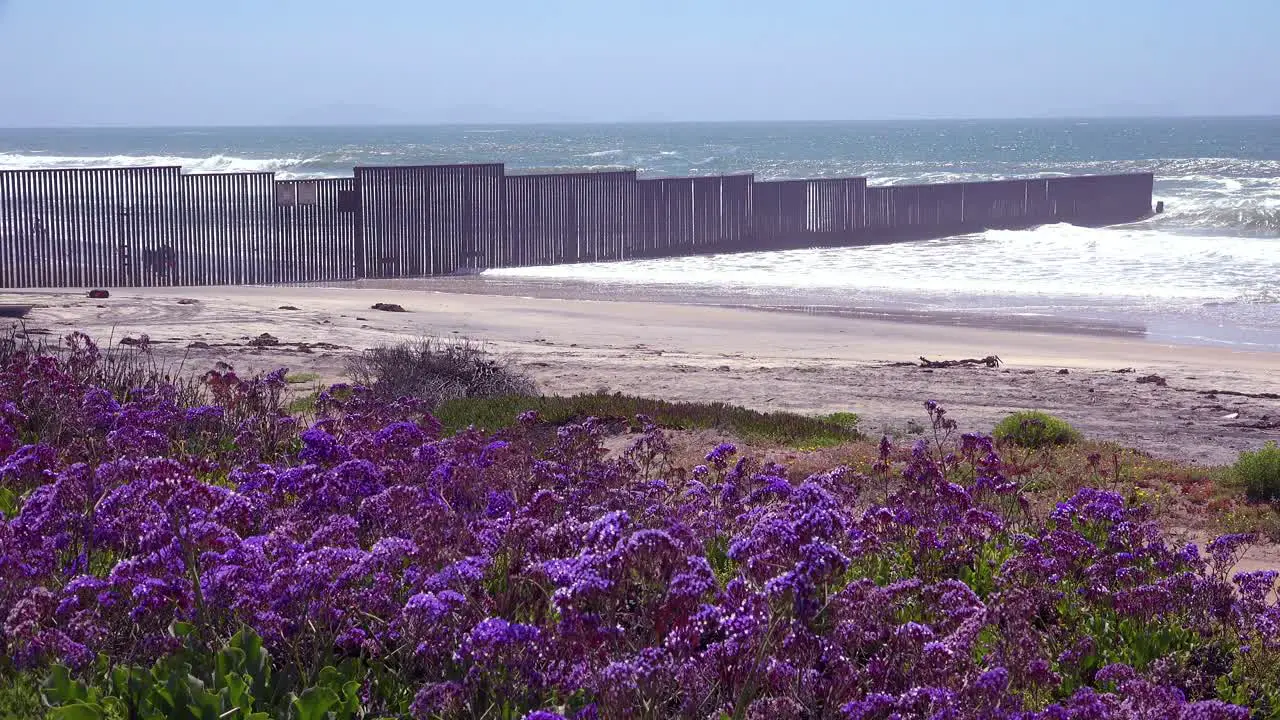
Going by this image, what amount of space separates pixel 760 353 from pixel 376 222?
1069cm

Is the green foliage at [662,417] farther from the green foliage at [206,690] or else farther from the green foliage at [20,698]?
the green foliage at [20,698]

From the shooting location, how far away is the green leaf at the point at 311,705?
3768 mm

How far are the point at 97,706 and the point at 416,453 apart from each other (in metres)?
2.10

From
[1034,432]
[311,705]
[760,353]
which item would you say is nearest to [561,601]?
[311,705]

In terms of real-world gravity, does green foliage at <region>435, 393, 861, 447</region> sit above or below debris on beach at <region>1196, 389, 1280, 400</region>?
above

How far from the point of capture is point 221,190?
23.1 metres

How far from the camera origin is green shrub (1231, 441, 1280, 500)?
26.4ft

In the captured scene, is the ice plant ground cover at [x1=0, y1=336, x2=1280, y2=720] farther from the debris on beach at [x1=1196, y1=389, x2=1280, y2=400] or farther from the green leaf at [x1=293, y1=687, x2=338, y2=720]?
the debris on beach at [x1=1196, y1=389, x2=1280, y2=400]

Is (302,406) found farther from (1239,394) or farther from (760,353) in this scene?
(1239,394)

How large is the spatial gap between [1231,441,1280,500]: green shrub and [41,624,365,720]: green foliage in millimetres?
6063

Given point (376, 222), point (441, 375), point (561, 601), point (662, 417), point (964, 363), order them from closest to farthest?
point (561, 601) → point (662, 417) → point (441, 375) → point (964, 363) → point (376, 222)

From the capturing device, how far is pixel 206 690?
12.6ft

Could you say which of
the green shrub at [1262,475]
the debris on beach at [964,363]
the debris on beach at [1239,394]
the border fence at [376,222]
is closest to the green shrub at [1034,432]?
the green shrub at [1262,475]

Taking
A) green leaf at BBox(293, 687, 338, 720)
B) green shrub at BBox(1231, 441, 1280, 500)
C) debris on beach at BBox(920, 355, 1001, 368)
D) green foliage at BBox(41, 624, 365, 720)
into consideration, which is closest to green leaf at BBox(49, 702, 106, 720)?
green foliage at BBox(41, 624, 365, 720)
